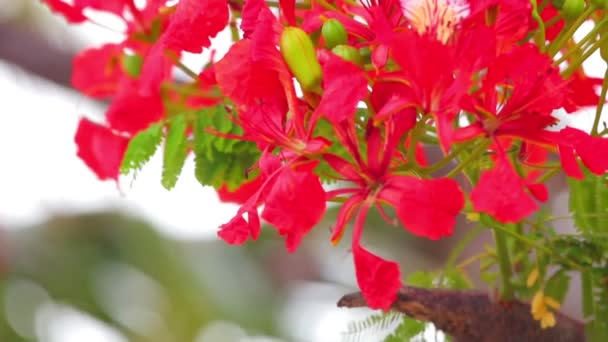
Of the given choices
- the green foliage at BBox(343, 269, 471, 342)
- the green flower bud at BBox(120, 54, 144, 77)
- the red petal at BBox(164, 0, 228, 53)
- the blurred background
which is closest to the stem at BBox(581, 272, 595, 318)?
the green foliage at BBox(343, 269, 471, 342)

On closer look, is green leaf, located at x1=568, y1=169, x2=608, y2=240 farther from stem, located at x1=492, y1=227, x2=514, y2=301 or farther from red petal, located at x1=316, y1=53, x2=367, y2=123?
red petal, located at x1=316, y1=53, x2=367, y2=123

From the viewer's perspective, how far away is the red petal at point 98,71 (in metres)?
1.00

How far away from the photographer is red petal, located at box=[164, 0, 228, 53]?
0.60 m

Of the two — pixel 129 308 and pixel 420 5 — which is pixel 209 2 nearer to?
pixel 420 5

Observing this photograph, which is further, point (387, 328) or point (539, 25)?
point (387, 328)

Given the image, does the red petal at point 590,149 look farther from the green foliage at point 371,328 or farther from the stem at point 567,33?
the green foliage at point 371,328

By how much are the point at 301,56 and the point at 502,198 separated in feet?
0.44

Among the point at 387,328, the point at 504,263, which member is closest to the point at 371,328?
the point at 387,328

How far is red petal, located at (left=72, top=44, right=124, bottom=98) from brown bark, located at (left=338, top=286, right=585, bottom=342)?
44 cm

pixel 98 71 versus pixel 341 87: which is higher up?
pixel 98 71

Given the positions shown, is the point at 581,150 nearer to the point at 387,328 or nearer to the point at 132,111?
the point at 387,328

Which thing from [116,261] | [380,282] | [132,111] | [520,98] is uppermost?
[116,261]

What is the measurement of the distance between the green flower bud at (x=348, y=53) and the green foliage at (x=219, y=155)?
198mm

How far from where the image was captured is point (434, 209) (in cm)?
53
